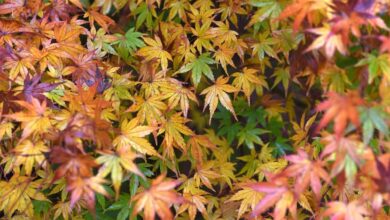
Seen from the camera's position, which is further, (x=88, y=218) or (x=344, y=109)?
(x=88, y=218)

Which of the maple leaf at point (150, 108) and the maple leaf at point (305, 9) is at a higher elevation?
the maple leaf at point (305, 9)

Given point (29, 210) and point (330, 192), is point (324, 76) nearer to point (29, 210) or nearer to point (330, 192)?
point (330, 192)

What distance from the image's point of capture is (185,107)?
2139 mm

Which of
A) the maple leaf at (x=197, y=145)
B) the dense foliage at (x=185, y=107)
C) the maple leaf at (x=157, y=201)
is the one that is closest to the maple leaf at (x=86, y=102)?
the dense foliage at (x=185, y=107)

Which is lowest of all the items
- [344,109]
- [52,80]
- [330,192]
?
[330,192]

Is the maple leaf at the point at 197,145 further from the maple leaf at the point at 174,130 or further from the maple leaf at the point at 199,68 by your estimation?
the maple leaf at the point at 199,68

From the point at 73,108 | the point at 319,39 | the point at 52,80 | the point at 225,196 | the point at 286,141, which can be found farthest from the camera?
the point at 286,141

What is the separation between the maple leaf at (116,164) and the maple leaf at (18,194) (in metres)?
0.53

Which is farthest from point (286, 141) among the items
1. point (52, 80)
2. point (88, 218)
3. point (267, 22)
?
point (52, 80)

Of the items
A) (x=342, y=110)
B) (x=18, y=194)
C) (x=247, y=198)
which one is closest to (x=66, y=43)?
(x=18, y=194)

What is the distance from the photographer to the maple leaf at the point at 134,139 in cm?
188

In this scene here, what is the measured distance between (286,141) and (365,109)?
1.27 metres

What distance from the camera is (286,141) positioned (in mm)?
2783

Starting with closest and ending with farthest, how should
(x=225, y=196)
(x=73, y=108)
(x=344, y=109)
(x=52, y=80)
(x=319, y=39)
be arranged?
(x=344, y=109) < (x=319, y=39) < (x=73, y=108) < (x=52, y=80) < (x=225, y=196)
